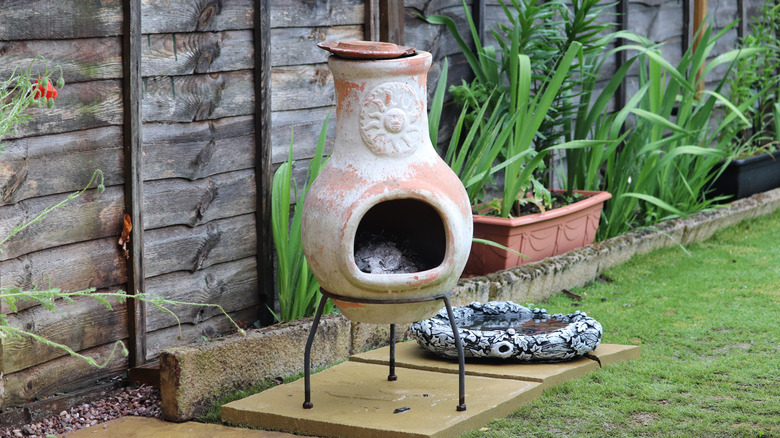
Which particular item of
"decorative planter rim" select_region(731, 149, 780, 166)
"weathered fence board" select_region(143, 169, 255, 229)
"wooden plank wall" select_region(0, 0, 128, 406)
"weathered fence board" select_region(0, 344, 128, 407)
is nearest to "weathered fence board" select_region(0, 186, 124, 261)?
"wooden plank wall" select_region(0, 0, 128, 406)

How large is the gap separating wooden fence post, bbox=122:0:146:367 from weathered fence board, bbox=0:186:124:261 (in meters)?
0.06

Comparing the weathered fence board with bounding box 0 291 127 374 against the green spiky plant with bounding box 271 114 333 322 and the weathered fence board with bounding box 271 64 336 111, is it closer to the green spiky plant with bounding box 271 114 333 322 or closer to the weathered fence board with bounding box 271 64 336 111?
the green spiky plant with bounding box 271 114 333 322

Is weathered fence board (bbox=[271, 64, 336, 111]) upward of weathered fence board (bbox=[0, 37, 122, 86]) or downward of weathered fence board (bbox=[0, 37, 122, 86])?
downward

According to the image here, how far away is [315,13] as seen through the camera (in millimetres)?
4172

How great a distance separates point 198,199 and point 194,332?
546 mm

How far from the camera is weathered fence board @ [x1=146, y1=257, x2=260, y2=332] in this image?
360 centimetres

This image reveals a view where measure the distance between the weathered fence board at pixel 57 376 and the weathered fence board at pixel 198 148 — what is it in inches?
27.6

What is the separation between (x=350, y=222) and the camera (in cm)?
298

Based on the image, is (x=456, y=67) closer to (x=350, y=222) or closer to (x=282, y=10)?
(x=282, y=10)

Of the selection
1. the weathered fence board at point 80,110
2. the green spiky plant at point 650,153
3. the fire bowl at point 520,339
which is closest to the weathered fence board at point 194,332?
the fire bowl at point 520,339

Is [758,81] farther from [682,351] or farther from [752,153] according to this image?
[682,351]

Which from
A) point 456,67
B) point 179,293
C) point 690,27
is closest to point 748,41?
point 690,27

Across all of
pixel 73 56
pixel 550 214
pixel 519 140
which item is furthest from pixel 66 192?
pixel 550 214

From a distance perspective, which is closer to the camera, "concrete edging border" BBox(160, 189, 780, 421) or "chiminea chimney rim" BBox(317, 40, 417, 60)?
"chiminea chimney rim" BBox(317, 40, 417, 60)
